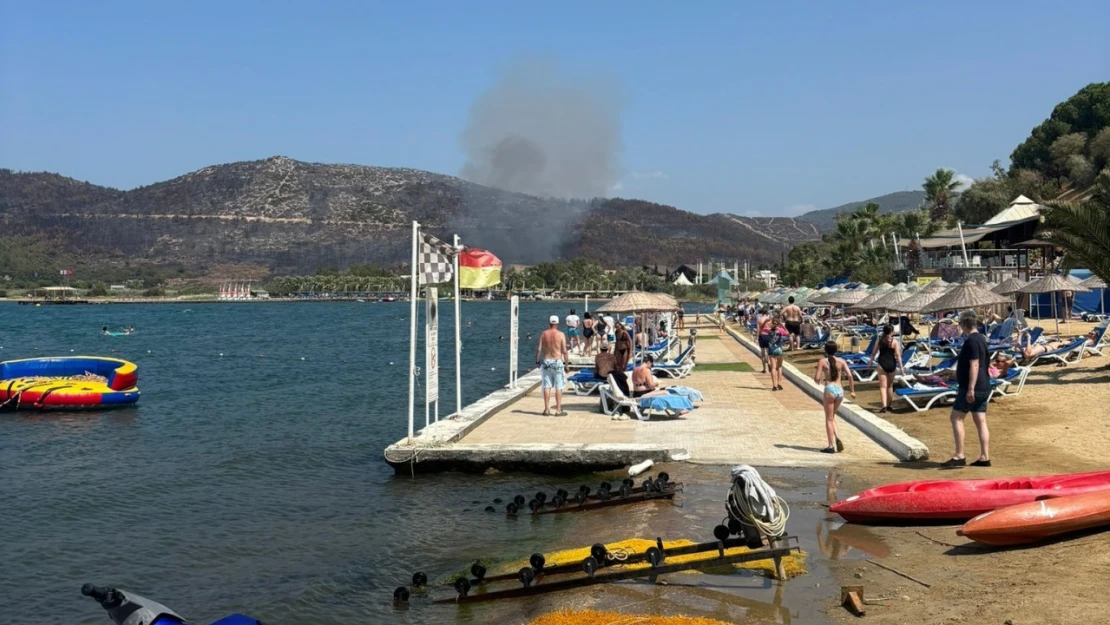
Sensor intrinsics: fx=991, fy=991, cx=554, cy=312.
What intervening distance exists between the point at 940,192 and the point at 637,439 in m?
75.1

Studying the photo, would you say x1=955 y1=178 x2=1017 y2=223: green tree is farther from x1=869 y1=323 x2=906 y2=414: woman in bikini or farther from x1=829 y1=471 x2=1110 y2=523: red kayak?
x1=829 y1=471 x2=1110 y2=523: red kayak

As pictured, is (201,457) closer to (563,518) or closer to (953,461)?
(563,518)

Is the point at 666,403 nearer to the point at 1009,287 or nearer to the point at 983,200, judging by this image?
the point at 1009,287

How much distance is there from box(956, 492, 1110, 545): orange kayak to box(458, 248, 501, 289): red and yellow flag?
9.58 metres

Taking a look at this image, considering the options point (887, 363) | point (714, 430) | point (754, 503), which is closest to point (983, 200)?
point (887, 363)

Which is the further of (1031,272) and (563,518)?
(1031,272)

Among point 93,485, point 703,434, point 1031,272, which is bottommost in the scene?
point 93,485

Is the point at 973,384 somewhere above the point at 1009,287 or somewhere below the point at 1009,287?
below

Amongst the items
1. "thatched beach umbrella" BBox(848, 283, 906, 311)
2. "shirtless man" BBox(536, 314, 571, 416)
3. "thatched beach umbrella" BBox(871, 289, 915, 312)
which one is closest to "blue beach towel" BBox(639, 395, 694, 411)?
"shirtless man" BBox(536, 314, 571, 416)

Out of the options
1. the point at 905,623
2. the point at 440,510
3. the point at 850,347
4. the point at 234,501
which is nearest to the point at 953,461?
the point at 905,623

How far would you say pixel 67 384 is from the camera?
24.4m

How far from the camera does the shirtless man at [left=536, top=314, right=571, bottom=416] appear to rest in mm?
15739

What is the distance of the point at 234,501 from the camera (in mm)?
13859

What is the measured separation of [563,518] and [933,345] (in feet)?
57.9
